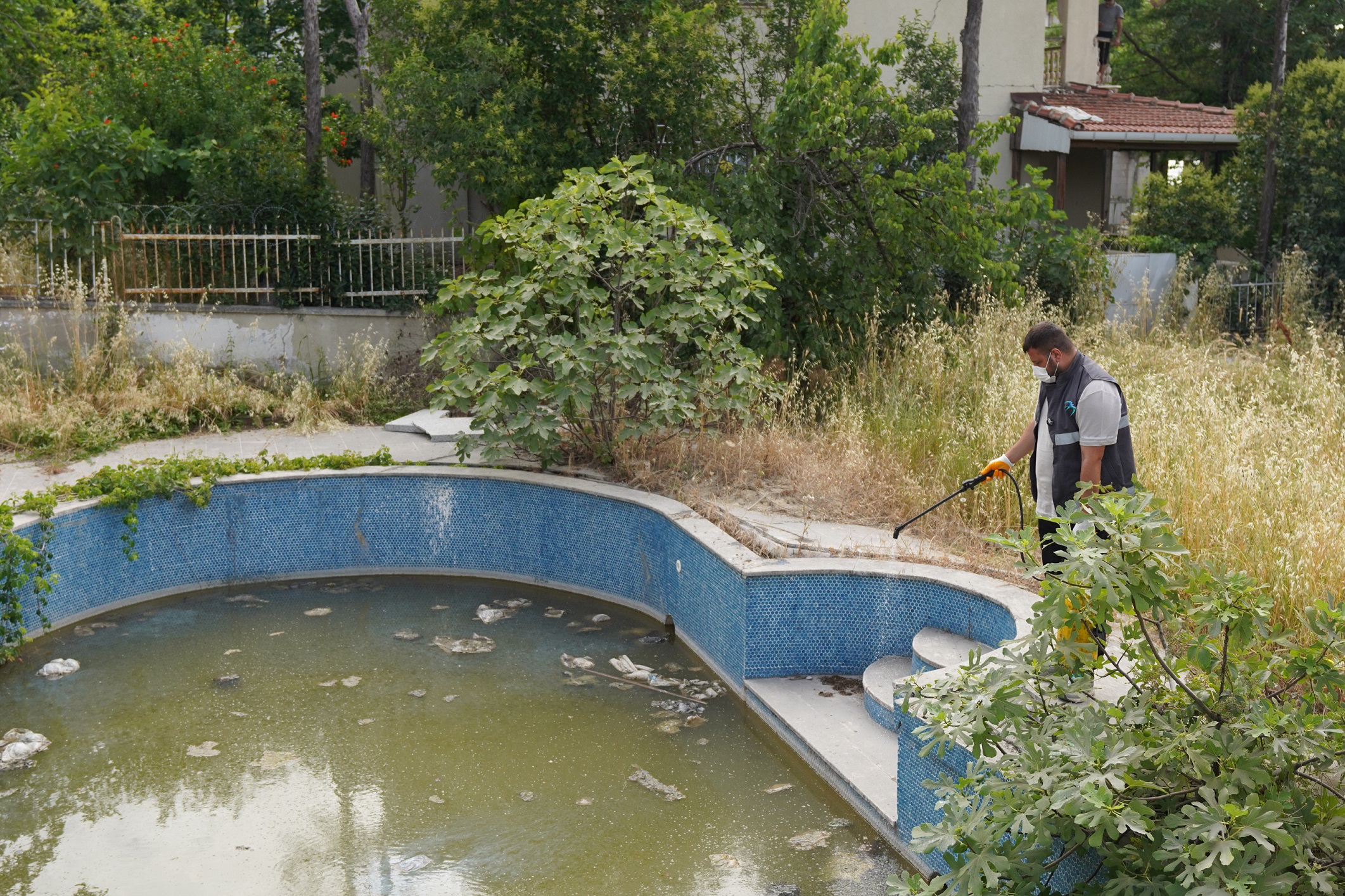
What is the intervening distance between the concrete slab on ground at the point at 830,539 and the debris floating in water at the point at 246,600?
3.18 metres

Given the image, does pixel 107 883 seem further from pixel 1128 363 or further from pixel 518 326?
pixel 1128 363

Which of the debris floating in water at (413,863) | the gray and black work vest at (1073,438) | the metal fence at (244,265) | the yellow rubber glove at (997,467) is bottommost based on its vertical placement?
the debris floating in water at (413,863)

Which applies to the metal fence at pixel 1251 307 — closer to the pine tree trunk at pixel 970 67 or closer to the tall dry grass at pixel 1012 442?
the tall dry grass at pixel 1012 442

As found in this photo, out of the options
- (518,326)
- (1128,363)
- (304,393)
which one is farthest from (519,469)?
(1128,363)

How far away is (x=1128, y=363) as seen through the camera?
9609 millimetres

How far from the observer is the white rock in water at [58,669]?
6859 mm

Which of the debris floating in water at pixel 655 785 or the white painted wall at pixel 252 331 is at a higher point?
the white painted wall at pixel 252 331

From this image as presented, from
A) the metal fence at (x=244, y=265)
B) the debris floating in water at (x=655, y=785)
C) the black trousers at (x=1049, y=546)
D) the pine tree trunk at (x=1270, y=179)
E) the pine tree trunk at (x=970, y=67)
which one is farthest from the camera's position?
the pine tree trunk at (x=1270, y=179)

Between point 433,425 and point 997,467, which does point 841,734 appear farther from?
point 433,425

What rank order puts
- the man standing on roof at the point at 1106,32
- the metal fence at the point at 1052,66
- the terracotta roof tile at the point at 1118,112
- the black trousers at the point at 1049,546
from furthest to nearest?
the metal fence at the point at 1052,66
the man standing on roof at the point at 1106,32
the terracotta roof tile at the point at 1118,112
the black trousers at the point at 1049,546

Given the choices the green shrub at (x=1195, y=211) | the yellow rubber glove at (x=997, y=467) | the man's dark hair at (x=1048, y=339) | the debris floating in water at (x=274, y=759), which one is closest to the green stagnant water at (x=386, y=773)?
the debris floating in water at (x=274, y=759)

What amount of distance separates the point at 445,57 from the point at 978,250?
525cm

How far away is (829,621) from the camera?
648cm

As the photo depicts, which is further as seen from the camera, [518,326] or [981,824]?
[518,326]
